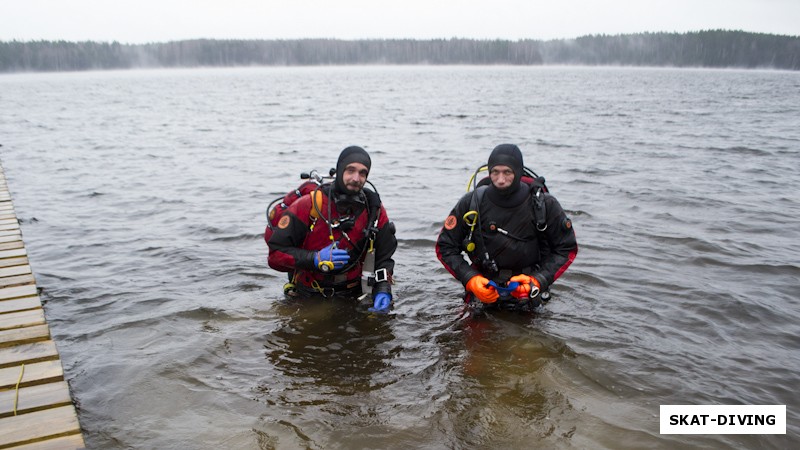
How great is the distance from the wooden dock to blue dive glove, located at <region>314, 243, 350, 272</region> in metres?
2.13

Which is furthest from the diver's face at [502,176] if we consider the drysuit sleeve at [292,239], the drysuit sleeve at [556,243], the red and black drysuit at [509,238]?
the drysuit sleeve at [292,239]

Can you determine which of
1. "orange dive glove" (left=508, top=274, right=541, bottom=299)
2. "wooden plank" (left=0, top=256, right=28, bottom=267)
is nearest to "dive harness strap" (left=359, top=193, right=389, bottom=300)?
"orange dive glove" (left=508, top=274, right=541, bottom=299)

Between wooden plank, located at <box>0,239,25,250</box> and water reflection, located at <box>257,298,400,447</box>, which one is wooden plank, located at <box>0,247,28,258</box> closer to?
wooden plank, located at <box>0,239,25,250</box>

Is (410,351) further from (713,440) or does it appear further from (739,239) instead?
(739,239)

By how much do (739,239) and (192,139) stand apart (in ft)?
62.2

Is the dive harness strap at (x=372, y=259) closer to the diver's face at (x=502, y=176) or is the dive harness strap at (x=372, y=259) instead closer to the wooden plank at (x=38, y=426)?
the diver's face at (x=502, y=176)

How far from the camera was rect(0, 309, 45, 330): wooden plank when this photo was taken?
186 inches

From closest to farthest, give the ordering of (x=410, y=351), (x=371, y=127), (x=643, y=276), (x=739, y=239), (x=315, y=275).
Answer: (x=410, y=351), (x=315, y=275), (x=643, y=276), (x=739, y=239), (x=371, y=127)

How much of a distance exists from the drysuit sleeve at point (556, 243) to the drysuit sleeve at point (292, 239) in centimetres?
219

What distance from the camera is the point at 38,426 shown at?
3.38 m

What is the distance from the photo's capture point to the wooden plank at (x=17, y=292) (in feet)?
17.8

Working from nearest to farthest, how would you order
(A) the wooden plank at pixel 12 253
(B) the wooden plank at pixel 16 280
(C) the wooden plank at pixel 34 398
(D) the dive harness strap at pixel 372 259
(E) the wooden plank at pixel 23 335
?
(C) the wooden plank at pixel 34 398 < (E) the wooden plank at pixel 23 335 < (D) the dive harness strap at pixel 372 259 < (B) the wooden plank at pixel 16 280 < (A) the wooden plank at pixel 12 253

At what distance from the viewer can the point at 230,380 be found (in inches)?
191

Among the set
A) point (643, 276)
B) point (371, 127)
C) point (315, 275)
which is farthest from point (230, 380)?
point (371, 127)
